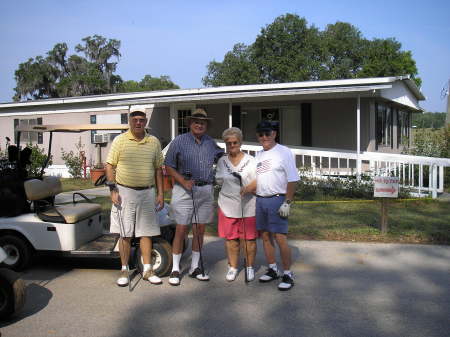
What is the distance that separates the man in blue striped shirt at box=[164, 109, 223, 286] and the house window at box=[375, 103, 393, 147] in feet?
36.9

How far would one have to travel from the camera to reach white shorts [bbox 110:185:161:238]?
5.12 metres

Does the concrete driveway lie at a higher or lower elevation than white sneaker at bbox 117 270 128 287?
lower

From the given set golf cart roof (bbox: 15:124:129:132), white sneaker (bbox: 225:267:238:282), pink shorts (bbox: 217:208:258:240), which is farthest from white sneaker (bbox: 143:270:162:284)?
golf cart roof (bbox: 15:124:129:132)

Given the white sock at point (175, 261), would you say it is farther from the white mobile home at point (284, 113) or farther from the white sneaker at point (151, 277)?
the white mobile home at point (284, 113)

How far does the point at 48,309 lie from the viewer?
4477 millimetres

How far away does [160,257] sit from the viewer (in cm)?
542

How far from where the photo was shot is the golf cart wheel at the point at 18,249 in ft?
18.0

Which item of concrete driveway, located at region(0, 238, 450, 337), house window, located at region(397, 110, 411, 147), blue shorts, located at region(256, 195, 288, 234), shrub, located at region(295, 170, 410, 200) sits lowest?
concrete driveway, located at region(0, 238, 450, 337)

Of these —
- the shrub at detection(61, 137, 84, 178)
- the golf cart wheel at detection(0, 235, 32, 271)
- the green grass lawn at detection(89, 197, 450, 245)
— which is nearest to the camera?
the golf cart wheel at detection(0, 235, 32, 271)

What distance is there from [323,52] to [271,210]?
1962 inches

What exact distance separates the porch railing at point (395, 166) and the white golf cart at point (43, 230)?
7458 mm

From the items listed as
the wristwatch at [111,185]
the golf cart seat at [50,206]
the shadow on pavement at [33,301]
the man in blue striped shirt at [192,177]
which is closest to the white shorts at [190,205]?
the man in blue striped shirt at [192,177]

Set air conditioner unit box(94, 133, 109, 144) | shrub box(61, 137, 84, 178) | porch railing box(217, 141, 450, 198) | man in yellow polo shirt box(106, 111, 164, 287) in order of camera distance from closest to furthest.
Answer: man in yellow polo shirt box(106, 111, 164, 287) → porch railing box(217, 141, 450, 198) → air conditioner unit box(94, 133, 109, 144) → shrub box(61, 137, 84, 178)

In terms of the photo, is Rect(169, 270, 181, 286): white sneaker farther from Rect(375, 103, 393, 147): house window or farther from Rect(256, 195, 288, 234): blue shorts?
Rect(375, 103, 393, 147): house window
